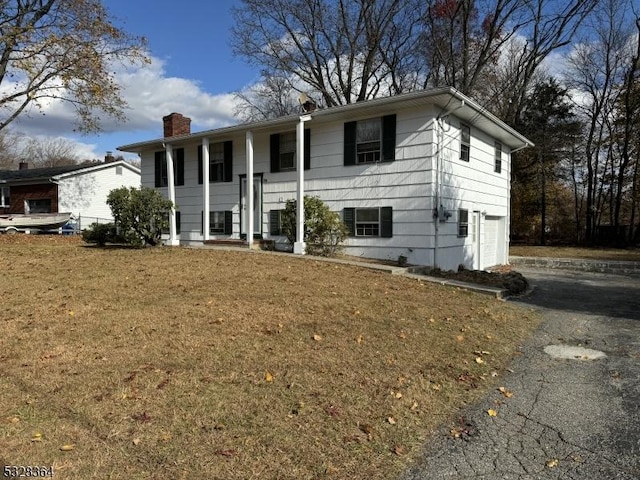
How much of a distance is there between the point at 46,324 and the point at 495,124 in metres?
13.6

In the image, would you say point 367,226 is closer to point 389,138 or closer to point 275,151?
point 389,138

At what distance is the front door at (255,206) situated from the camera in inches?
599

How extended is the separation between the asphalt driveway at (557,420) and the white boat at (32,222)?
2575cm

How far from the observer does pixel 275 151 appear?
585 inches

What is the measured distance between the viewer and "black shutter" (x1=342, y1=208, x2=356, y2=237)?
43.7ft

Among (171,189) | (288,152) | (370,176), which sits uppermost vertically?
(288,152)

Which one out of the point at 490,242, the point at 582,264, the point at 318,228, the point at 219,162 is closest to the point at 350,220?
the point at 318,228

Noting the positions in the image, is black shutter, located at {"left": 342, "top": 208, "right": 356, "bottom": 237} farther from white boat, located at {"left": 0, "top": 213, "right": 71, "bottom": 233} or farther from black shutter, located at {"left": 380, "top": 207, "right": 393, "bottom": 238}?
white boat, located at {"left": 0, "top": 213, "right": 71, "bottom": 233}

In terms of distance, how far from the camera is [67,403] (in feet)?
11.2

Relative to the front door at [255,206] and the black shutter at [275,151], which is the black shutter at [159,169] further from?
the black shutter at [275,151]

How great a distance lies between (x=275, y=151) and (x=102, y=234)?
231 inches

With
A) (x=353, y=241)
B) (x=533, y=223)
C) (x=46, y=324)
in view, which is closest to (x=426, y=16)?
(x=533, y=223)

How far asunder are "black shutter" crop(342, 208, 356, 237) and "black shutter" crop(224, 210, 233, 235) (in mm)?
4506

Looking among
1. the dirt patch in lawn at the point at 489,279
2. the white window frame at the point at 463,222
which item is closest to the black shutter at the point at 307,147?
the white window frame at the point at 463,222
